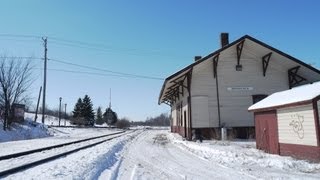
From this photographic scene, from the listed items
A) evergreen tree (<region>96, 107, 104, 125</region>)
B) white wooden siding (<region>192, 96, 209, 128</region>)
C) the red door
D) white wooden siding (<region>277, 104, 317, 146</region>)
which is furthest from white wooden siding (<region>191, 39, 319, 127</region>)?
evergreen tree (<region>96, 107, 104, 125</region>)

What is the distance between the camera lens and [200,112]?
28.1m

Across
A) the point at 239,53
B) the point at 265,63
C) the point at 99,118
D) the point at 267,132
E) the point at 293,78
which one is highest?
the point at 239,53

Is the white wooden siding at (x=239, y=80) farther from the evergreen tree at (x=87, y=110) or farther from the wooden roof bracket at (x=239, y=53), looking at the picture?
the evergreen tree at (x=87, y=110)

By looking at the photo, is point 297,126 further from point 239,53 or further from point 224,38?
point 224,38

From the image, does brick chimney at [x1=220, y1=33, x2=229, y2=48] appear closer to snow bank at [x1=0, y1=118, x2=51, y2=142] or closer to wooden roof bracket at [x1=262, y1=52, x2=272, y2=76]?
wooden roof bracket at [x1=262, y1=52, x2=272, y2=76]

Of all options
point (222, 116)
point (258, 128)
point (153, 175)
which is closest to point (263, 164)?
point (153, 175)

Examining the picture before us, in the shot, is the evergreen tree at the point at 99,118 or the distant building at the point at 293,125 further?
the evergreen tree at the point at 99,118

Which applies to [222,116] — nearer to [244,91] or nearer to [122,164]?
[244,91]

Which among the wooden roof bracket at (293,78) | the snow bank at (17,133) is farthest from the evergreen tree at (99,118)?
the wooden roof bracket at (293,78)

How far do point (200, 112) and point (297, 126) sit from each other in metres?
13.9

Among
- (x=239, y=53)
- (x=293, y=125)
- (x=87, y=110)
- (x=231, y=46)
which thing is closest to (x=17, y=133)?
(x=231, y=46)

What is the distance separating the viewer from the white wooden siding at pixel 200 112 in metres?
27.9

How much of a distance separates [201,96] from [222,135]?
368 centimetres

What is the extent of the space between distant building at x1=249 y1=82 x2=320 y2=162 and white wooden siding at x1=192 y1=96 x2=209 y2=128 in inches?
371
